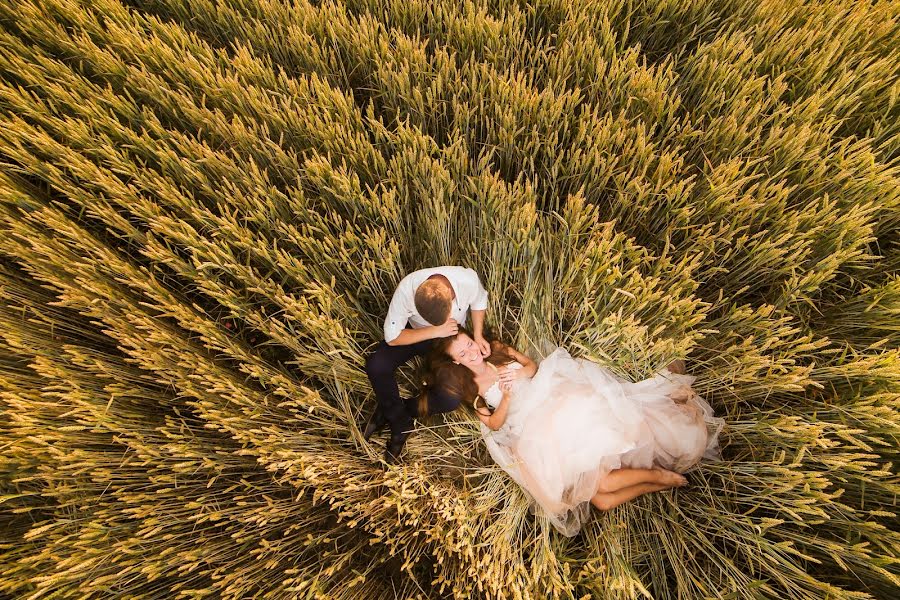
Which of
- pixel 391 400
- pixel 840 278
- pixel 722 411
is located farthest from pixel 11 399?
pixel 840 278

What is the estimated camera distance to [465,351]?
66.7 inches

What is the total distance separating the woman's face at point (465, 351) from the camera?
1.69 m

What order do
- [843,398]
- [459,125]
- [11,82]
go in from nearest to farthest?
[843,398] < [459,125] < [11,82]

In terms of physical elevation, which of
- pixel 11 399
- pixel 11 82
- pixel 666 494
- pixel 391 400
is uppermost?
pixel 11 82

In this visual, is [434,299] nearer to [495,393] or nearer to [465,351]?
[465,351]

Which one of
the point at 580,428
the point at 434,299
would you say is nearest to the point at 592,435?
the point at 580,428

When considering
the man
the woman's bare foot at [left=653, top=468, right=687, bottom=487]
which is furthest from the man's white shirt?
the woman's bare foot at [left=653, top=468, right=687, bottom=487]

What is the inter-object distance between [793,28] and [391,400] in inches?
98.7

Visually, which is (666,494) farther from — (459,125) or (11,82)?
(11,82)

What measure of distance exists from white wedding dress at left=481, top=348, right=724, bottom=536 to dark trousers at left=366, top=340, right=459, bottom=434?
0.90 feet

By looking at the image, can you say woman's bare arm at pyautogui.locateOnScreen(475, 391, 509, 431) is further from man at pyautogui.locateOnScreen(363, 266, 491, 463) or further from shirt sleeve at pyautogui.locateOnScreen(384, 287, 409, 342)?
shirt sleeve at pyautogui.locateOnScreen(384, 287, 409, 342)

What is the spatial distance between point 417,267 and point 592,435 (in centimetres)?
105

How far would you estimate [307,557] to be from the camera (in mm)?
1589

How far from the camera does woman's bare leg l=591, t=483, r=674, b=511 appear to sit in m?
1.53
